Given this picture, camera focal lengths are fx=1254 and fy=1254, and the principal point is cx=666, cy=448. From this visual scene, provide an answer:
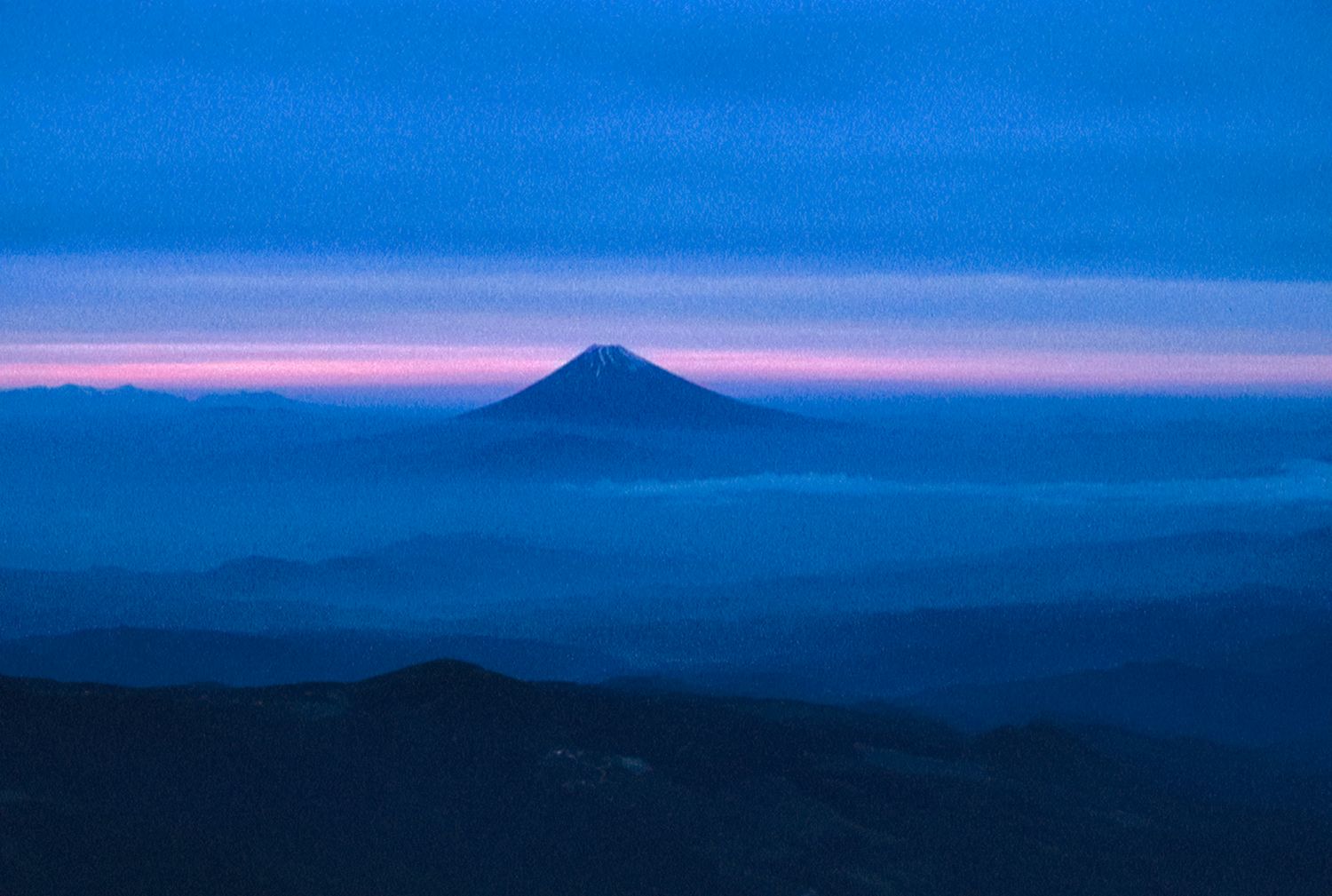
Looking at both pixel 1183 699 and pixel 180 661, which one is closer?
pixel 1183 699

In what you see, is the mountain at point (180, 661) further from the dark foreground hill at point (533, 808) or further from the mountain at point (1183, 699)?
the dark foreground hill at point (533, 808)

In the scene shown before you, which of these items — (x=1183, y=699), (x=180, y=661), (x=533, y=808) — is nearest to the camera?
(x=533, y=808)

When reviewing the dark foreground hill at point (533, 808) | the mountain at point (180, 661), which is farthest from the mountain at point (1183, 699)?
the mountain at point (180, 661)

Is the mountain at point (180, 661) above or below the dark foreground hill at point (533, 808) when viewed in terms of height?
below

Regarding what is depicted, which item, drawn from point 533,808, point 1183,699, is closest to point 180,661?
point 533,808

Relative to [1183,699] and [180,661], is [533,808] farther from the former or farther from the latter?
[180,661]

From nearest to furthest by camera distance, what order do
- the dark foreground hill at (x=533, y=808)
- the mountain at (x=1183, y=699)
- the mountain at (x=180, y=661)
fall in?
the dark foreground hill at (x=533, y=808) → the mountain at (x=1183, y=699) → the mountain at (x=180, y=661)

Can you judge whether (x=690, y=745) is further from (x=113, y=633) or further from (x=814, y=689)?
(x=113, y=633)

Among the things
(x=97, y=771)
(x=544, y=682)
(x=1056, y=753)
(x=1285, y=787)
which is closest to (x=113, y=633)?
(x=544, y=682)

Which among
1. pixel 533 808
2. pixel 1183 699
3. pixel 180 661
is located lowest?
pixel 180 661
